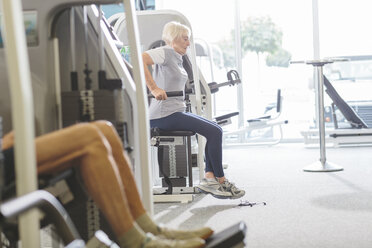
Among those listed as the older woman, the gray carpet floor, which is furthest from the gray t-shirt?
the gray carpet floor

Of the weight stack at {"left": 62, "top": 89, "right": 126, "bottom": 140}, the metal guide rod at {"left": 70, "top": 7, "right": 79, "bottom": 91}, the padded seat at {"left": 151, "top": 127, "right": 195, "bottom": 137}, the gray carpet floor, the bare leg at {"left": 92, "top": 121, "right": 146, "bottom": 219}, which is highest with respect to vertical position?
the metal guide rod at {"left": 70, "top": 7, "right": 79, "bottom": 91}

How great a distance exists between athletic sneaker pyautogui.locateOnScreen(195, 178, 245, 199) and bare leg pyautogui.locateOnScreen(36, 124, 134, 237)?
2.33 meters

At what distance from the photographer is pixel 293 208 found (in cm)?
389

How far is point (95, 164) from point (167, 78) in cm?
258

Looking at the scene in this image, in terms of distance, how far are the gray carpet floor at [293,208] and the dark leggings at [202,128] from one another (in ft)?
0.98

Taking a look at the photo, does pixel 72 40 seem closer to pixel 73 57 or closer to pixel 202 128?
pixel 73 57

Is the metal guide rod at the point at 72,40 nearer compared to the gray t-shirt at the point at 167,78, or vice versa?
the metal guide rod at the point at 72,40

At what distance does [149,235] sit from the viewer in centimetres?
193

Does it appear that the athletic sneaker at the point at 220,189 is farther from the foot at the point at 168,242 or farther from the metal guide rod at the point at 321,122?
the foot at the point at 168,242

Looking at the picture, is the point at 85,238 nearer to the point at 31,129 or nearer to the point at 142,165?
the point at 142,165

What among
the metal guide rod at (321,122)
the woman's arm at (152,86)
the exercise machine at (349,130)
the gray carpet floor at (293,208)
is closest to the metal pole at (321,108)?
the metal guide rod at (321,122)

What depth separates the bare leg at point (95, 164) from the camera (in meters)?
1.77

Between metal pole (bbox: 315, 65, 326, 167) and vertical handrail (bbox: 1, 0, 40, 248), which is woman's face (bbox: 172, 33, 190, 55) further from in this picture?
vertical handrail (bbox: 1, 0, 40, 248)

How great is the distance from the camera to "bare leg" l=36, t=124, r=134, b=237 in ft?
5.81
